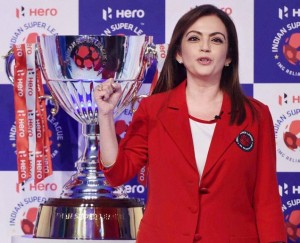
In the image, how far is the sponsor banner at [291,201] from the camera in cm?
228

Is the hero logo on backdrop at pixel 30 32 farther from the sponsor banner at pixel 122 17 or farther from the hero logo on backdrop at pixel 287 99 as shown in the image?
the hero logo on backdrop at pixel 287 99

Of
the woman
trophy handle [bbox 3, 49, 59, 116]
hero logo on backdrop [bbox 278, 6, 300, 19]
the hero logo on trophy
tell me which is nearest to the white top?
the woman

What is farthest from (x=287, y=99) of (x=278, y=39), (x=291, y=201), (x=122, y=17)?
(x=122, y=17)

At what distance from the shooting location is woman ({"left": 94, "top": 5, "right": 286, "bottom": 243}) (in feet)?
5.40

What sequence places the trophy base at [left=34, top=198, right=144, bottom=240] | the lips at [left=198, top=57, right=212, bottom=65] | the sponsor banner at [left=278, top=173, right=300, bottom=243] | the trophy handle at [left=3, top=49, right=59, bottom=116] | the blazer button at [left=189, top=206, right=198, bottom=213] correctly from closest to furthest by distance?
the blazer button at [left=189, top=206, right=198, bottom=213] → the lips at [left=198, top=57, right=212, bottom=65] → the trophy base at [left=34, top=198, right=144, bottom=240] → the trophy handle at [left=3, top=49, right=59, bottom=116] → the sponsor banner at [left=278, top=173, right=300, bottom=243]

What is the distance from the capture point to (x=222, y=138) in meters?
1.67

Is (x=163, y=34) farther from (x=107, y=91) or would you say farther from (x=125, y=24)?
(x=107, y=91)

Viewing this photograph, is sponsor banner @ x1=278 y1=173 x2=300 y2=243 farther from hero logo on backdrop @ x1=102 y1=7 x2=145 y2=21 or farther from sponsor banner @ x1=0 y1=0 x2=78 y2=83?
sponsor banner @ x1=0 y1=0 x2=78 y2=83

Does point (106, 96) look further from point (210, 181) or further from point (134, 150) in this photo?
point (210, 181)

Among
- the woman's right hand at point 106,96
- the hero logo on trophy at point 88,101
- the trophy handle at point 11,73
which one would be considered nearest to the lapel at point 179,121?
the woman's right hand at point 106,96

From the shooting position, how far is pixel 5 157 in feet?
7.63

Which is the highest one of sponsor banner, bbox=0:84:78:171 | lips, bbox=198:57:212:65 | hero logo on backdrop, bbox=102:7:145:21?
hero logo on backdrop, bbox=102:7:145:21

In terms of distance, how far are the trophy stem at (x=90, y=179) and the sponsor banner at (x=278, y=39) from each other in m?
0.48

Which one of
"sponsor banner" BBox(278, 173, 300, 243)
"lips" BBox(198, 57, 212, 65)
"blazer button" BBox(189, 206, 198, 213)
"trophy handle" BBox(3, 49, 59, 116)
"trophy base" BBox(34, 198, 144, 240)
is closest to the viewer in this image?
"blazer button" BBox(189, 206, 198, 213)
